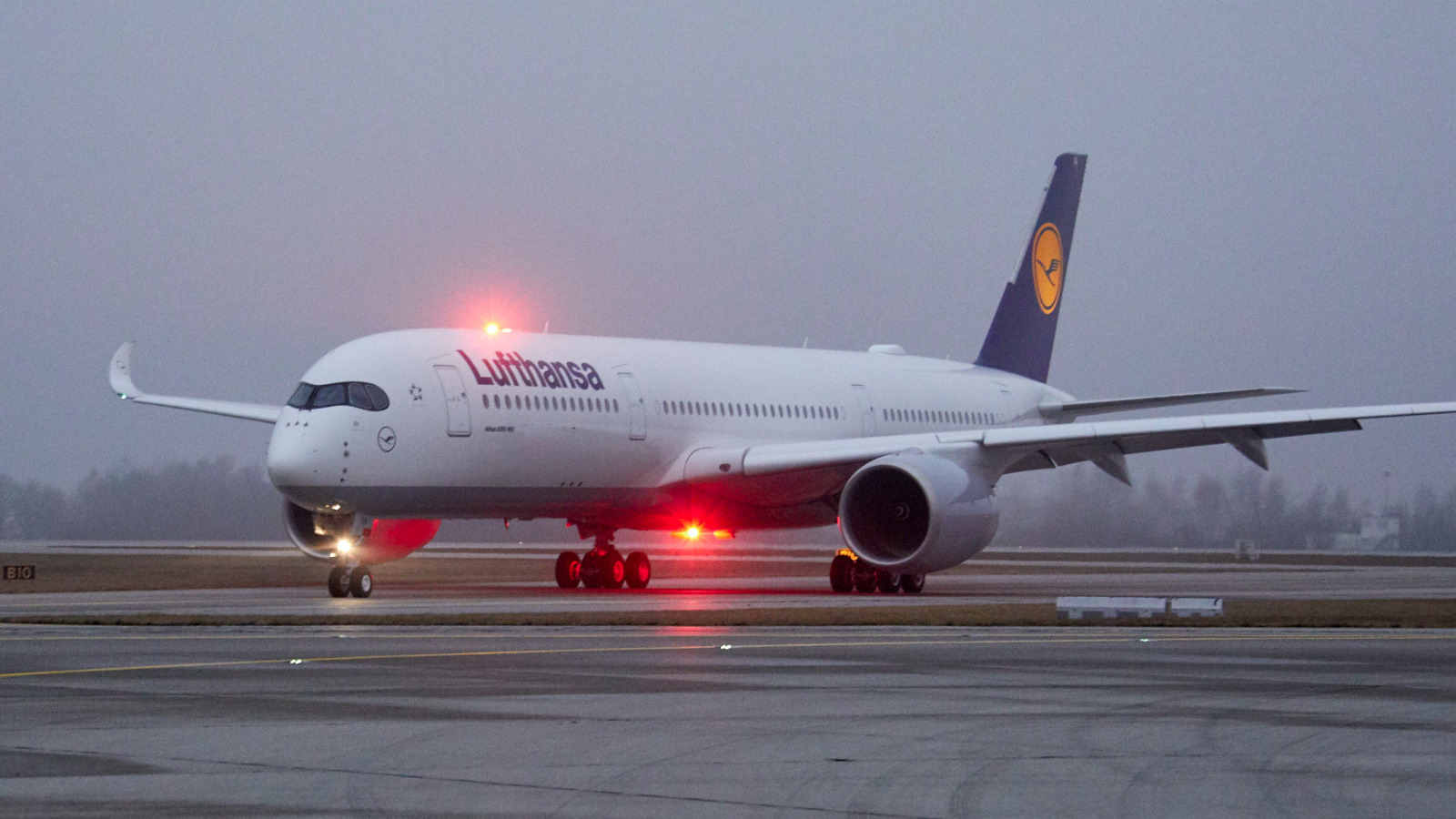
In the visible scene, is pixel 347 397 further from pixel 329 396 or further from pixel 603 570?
pixel 603 570

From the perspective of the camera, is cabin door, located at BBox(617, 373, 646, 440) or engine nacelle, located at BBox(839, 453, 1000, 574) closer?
engine nacelle, located at BBox(839, 453, 1000, 574)

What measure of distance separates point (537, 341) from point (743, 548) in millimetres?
30622

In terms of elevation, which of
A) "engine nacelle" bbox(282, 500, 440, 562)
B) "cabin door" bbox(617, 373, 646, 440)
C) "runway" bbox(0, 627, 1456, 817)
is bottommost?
"runway" bbox(0, 627, 1456, 817)

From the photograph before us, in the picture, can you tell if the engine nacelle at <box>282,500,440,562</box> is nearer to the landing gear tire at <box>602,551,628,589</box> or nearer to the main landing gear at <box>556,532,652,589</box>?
the main landing gear at <box>556,532,652,589</box>

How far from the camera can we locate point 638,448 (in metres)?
30.1

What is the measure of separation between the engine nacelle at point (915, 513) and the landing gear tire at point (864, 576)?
1.54 metres

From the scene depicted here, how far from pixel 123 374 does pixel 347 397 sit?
11.3 metres

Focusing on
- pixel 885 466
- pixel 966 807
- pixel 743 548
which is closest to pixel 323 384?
pixel 885 466

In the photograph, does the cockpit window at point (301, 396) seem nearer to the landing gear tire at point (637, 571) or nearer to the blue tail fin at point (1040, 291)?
the landing gear tire at point (637, 571)

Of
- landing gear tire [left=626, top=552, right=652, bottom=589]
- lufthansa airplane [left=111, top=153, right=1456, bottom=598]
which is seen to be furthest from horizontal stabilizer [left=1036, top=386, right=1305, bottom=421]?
landing gear tire [left=626, top=552, right=652, bottom=589]

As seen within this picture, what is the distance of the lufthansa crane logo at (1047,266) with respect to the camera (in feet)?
131

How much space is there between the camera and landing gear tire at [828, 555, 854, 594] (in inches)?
1214

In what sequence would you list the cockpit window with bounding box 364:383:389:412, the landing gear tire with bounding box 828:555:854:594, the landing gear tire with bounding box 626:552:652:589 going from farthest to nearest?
the landing gear tire with bounding box 626:552:652:589
the landing gear tire with bounding box 828:555:854:594
the cockpit window with bounding box 364:383:389:412

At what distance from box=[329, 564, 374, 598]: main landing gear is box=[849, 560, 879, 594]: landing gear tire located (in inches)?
311
